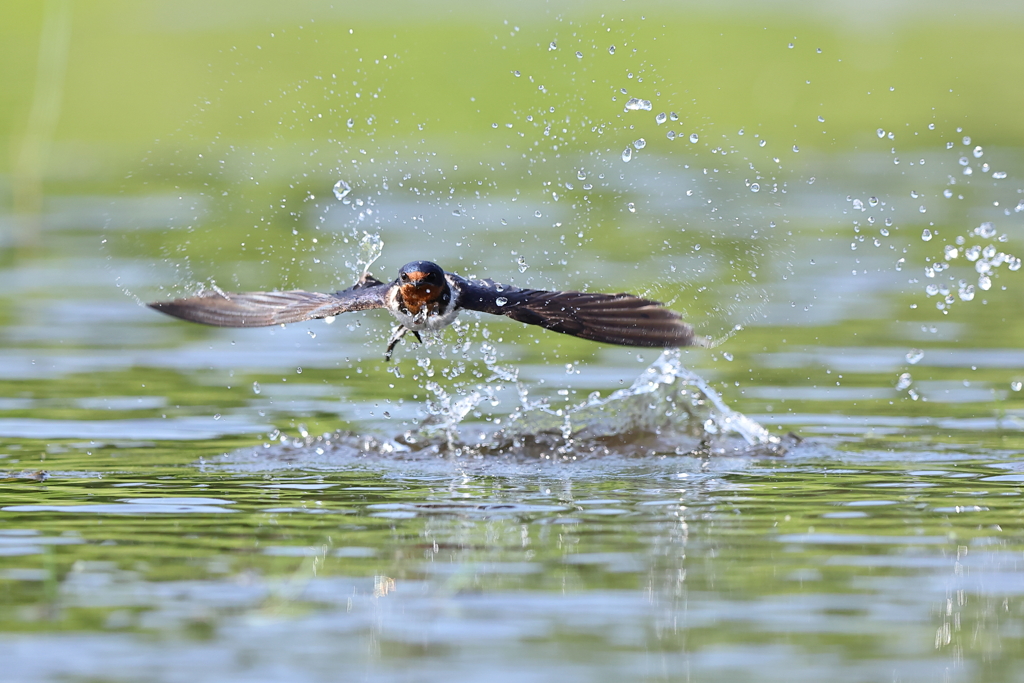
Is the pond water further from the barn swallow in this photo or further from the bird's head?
the bird's head

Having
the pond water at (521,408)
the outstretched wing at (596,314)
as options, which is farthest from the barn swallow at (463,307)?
the pond water at (521,408)

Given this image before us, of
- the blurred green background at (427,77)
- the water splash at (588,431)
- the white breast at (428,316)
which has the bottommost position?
the water splash at (588,431)

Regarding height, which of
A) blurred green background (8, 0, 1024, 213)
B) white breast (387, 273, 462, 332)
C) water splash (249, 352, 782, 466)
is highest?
blurred green background (8, 0, 1024, 213)

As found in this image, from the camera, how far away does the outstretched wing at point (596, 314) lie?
8664 mm

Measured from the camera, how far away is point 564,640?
5734mm

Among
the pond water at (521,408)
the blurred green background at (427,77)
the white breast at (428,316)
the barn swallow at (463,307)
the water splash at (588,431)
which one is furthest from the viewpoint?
the blurred green background at (427,77)

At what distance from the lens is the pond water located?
5902 mm

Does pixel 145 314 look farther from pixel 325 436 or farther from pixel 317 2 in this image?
pixel 317 2

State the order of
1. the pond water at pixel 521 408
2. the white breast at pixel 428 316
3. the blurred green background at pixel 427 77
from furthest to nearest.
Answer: the blurred green background at pixel 427 77 < the white breast at pixel 428 316 < the pond water at pixel 521 408

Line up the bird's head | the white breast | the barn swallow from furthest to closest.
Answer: the white breast, the barn swallow, the bird's head

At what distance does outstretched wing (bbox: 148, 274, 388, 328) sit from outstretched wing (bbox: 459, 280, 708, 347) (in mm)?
600

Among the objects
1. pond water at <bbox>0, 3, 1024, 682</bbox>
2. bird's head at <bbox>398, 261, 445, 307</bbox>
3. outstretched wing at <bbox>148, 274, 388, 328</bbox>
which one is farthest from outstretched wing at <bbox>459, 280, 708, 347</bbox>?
pond water at <bbox>0, 3, 1024, 682</bbox>

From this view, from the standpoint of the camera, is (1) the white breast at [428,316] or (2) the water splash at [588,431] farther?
(2) the water splash at [588,431]

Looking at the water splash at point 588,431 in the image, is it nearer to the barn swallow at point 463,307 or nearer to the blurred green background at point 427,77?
the barn swallow at point 463,307
